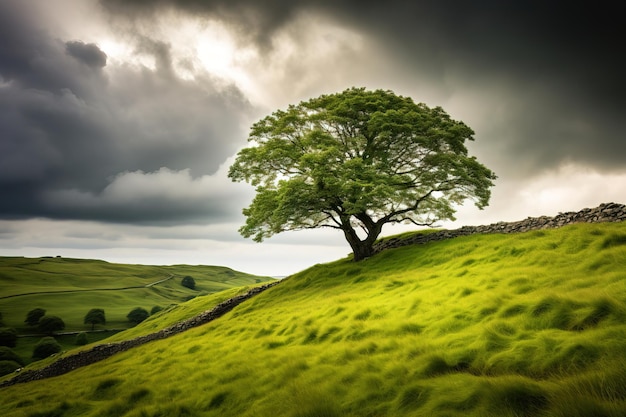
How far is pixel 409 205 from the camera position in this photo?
29516mm

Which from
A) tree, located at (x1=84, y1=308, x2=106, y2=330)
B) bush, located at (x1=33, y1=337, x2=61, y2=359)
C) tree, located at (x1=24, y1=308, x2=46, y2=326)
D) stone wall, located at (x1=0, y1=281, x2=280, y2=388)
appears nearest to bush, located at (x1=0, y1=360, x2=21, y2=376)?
bush, located at (x1=33, y1=337, x2=61, y2=359)

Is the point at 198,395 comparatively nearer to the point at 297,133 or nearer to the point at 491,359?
the point at 491,359

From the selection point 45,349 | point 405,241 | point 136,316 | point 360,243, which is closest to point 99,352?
point 360,243

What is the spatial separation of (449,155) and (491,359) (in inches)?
913

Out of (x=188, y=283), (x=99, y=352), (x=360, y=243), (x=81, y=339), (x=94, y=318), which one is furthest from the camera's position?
(x=188, y=283)

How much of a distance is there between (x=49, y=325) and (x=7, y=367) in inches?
1083

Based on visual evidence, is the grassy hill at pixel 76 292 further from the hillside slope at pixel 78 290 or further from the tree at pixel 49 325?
the tree at pixel 49 325

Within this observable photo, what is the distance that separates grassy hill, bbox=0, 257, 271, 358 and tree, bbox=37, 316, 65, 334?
3440 mm

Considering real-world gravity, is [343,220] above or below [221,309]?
above

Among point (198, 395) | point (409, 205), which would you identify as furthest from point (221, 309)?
point (198, 395)

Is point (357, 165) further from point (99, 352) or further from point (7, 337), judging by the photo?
point (7, 337)

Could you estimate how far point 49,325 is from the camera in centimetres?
8288

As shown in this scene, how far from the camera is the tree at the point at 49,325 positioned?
82.5 m

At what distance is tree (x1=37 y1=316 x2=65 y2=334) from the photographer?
8250cm
